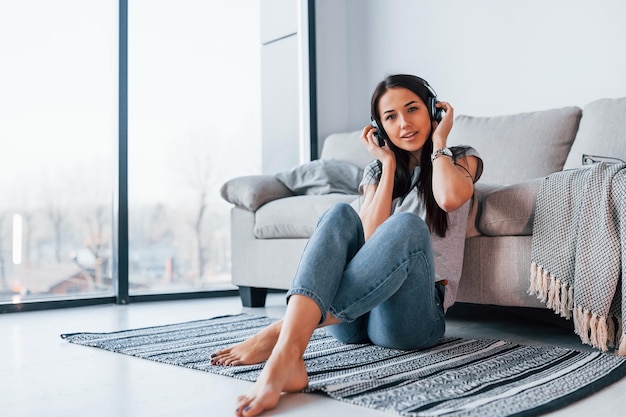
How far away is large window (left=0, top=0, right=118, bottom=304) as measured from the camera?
3.18m

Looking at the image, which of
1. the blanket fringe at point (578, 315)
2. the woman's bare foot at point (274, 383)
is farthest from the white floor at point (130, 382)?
the blanket fringe at point (578, 315)

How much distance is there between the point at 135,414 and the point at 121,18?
2730 mm

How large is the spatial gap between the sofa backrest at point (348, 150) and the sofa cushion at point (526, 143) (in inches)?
25.9

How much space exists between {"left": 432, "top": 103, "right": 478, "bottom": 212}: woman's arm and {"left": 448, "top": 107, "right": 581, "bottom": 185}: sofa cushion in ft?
3.28

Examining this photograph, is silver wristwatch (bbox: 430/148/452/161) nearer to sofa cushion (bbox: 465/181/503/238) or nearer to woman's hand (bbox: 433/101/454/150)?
woman's hand (bbox: 433/101/454/150)

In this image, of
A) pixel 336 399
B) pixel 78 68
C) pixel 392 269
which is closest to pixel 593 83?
pixel 392 269

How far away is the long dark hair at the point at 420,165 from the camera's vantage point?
1.83 m

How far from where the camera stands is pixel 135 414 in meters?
1.27

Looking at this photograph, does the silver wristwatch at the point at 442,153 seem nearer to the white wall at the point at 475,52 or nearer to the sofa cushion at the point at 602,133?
the sofa cushion at the point at 602,133

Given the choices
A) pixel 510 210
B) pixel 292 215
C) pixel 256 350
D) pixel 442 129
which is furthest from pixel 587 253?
pixel 292 215

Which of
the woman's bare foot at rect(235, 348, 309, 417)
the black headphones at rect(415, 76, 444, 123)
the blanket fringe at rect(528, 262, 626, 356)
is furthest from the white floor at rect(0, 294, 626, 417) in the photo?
the black headphones at rect(415, 76, 444, 123)

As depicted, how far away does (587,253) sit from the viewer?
68.5 inches

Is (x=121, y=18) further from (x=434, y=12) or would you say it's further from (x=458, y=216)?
(x=458, y=216)

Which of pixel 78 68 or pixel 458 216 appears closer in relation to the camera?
pixel 458 216
